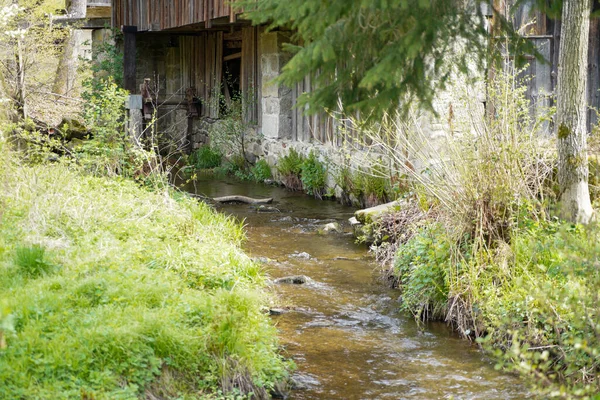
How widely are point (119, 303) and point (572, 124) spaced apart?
4.09m

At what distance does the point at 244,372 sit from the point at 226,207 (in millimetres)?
7182

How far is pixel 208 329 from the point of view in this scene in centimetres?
Answer: 503

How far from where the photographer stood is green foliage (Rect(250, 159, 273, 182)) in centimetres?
1458

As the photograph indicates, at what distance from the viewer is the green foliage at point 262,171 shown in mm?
14578

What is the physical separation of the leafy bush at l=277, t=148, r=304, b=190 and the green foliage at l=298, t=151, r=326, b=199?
1.15ft

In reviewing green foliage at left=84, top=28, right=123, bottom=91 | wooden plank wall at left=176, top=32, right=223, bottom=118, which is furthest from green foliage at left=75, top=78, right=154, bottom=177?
green foliage at left=84, top=28, right=123, bottom=91

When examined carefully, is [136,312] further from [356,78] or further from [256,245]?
[256,245]

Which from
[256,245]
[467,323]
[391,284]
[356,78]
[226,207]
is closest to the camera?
[356,78]

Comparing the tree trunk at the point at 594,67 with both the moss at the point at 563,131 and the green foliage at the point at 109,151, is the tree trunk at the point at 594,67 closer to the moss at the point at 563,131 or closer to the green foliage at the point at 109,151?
the moss at the point at 563,131

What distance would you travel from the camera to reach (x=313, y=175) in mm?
12703

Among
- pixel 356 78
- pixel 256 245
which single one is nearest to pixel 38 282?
pixel 356 78

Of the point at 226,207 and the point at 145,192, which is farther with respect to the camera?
the point at 226,207

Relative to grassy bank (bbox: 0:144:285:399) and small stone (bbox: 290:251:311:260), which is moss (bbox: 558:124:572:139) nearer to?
grassy bank (bbox: 0:144:285:399)

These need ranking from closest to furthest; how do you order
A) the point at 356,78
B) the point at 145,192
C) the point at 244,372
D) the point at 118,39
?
the point at 356,78 < the point at 244,372 < the point at 145,192 < the point at 118,39
